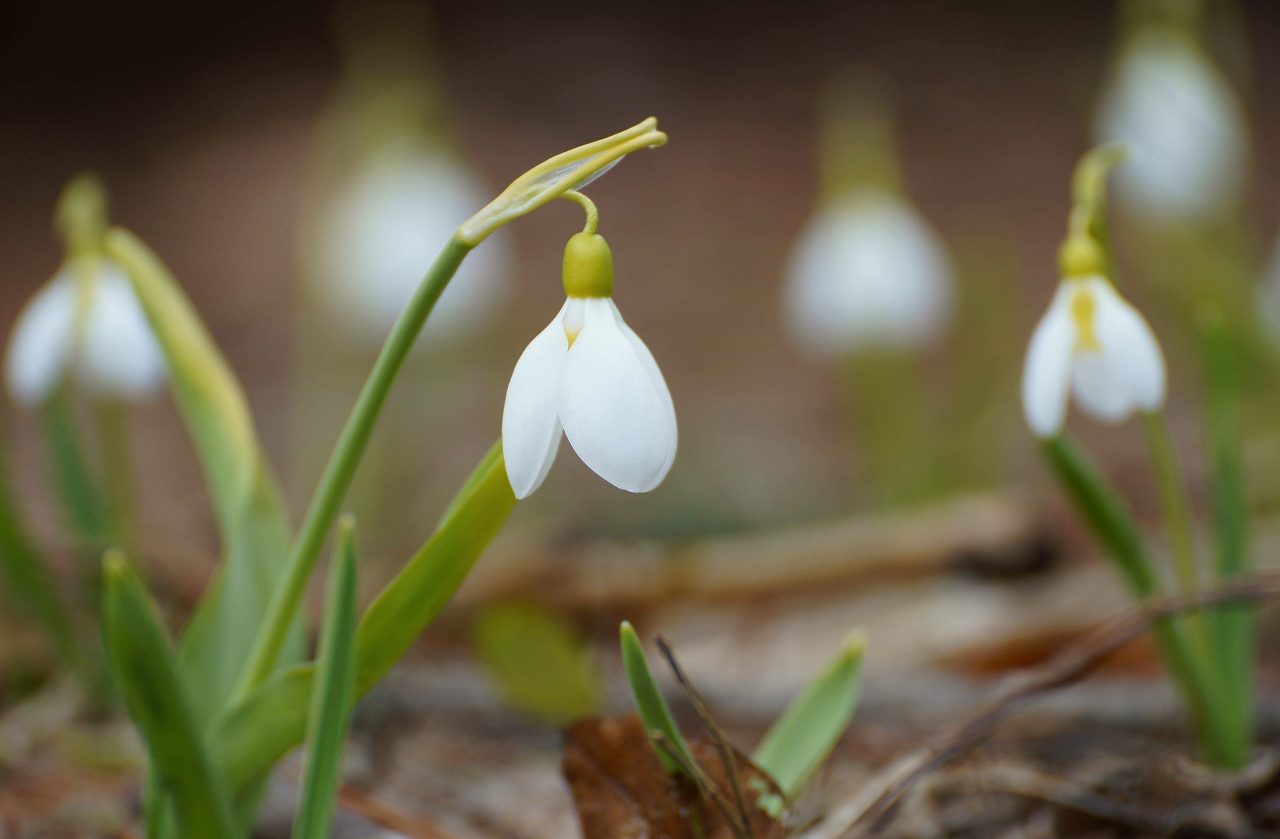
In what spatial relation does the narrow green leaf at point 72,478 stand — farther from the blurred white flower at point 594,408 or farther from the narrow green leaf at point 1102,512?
the narrow green leaf at point 1102,512

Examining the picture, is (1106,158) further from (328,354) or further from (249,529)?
(328,354)

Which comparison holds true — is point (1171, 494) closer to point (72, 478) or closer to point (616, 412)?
point (616, 412)

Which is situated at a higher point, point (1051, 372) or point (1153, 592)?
point (1051, 372)

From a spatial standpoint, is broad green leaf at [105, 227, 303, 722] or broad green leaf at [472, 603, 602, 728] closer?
broad green leaf at [105, 227, 303, 722]

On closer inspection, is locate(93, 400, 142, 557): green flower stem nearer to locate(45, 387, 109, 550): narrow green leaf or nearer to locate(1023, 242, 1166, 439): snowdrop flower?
locate(45, 387, 109, 550): narrow green leaf

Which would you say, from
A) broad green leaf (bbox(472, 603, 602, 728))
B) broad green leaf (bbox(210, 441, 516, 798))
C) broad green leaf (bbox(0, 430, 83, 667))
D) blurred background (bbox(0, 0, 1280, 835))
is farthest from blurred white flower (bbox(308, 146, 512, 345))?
broad green leaf (bbox(210, 441, 516, 798))

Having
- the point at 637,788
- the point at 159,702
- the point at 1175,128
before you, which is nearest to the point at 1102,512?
the point at 637,788
